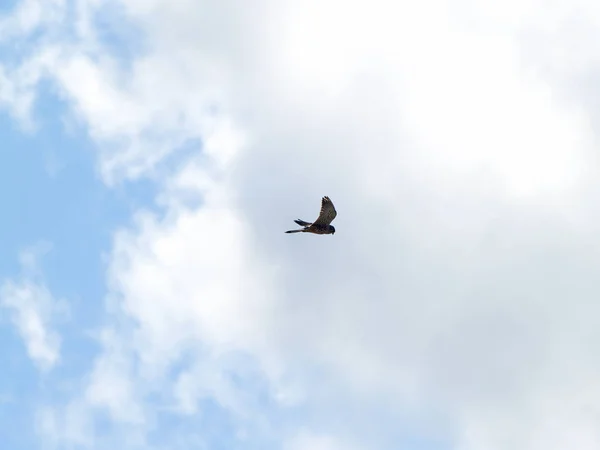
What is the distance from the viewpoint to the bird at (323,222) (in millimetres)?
164250

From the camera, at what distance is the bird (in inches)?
6467

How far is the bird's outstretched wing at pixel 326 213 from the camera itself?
164 meters

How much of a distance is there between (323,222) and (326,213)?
2020 millimetres

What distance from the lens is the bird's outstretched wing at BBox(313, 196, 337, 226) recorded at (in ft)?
538

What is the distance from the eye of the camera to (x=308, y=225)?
16712 cm

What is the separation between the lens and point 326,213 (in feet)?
542

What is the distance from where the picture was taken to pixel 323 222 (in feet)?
547
